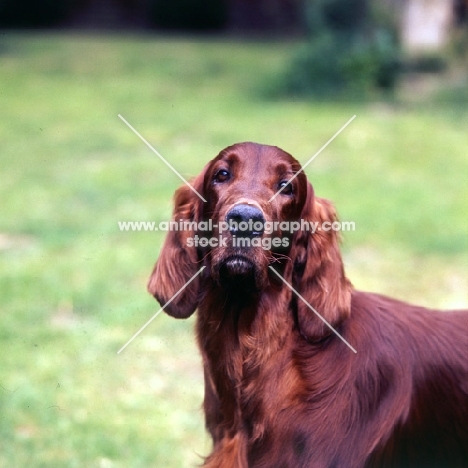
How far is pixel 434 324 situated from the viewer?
124 inches

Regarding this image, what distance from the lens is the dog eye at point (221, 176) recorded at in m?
2.92

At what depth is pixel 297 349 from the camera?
2963 mm

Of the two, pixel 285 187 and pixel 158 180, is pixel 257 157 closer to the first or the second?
pixel 285 187

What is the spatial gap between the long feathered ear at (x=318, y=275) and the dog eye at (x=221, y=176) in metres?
0.34

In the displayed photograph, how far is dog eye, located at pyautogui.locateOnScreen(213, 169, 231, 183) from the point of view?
9.57 ft

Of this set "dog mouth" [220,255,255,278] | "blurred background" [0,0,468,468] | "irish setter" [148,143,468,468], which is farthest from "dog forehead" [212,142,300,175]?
"blurred background" [0,0,468,468]

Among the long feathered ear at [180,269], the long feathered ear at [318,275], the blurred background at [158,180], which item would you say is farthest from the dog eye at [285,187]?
the blurred background at [158,180]

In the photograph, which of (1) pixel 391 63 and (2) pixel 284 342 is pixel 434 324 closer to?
(2) pixel 284 342

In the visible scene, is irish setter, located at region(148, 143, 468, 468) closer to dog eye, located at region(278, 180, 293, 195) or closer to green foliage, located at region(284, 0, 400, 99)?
dog eye, located at region(278, 180, 293, 195)

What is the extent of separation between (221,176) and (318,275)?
535 millimetres

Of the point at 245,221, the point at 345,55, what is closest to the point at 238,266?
the point at 245,221

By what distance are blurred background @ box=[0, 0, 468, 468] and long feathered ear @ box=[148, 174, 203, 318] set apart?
733 millimetres

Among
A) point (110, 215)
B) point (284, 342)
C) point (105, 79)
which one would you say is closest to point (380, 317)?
point (284, 342)

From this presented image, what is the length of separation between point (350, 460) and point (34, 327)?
124 inches
